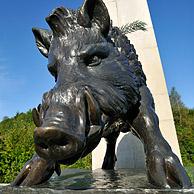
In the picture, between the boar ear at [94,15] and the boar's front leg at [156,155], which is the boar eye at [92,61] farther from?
the boar's front leg at [156,155]

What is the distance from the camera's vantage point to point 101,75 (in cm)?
134

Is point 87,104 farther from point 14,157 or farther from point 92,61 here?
point 14,157

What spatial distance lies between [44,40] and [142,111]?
751 millimetres

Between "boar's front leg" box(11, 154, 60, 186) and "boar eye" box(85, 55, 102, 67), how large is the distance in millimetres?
523

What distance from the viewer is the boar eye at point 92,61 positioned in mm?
1370

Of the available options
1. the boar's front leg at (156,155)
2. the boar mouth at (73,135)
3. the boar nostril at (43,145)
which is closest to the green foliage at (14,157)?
the boar's front leg at (156,155)

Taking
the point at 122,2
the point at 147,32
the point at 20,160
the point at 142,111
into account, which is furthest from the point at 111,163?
the point at 20,160

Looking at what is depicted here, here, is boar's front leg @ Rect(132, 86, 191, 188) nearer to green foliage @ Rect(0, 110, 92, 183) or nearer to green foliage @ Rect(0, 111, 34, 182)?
green foliage @ Rect(0, 110, 92, 183)

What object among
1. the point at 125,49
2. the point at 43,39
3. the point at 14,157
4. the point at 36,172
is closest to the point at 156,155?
the point at 36,172

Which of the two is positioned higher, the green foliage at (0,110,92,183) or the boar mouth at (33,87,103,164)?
the green foliage at (0,110,92,183)

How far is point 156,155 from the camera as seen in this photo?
1.34 metres

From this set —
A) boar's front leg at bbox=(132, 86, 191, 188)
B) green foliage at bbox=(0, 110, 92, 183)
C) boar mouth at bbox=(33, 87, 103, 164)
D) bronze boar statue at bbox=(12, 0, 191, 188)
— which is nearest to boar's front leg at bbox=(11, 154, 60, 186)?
bronze boar statue at bbox=(12, 0, 191, 188)

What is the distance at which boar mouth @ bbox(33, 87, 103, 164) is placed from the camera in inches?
37.3

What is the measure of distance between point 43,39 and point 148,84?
206 cm
